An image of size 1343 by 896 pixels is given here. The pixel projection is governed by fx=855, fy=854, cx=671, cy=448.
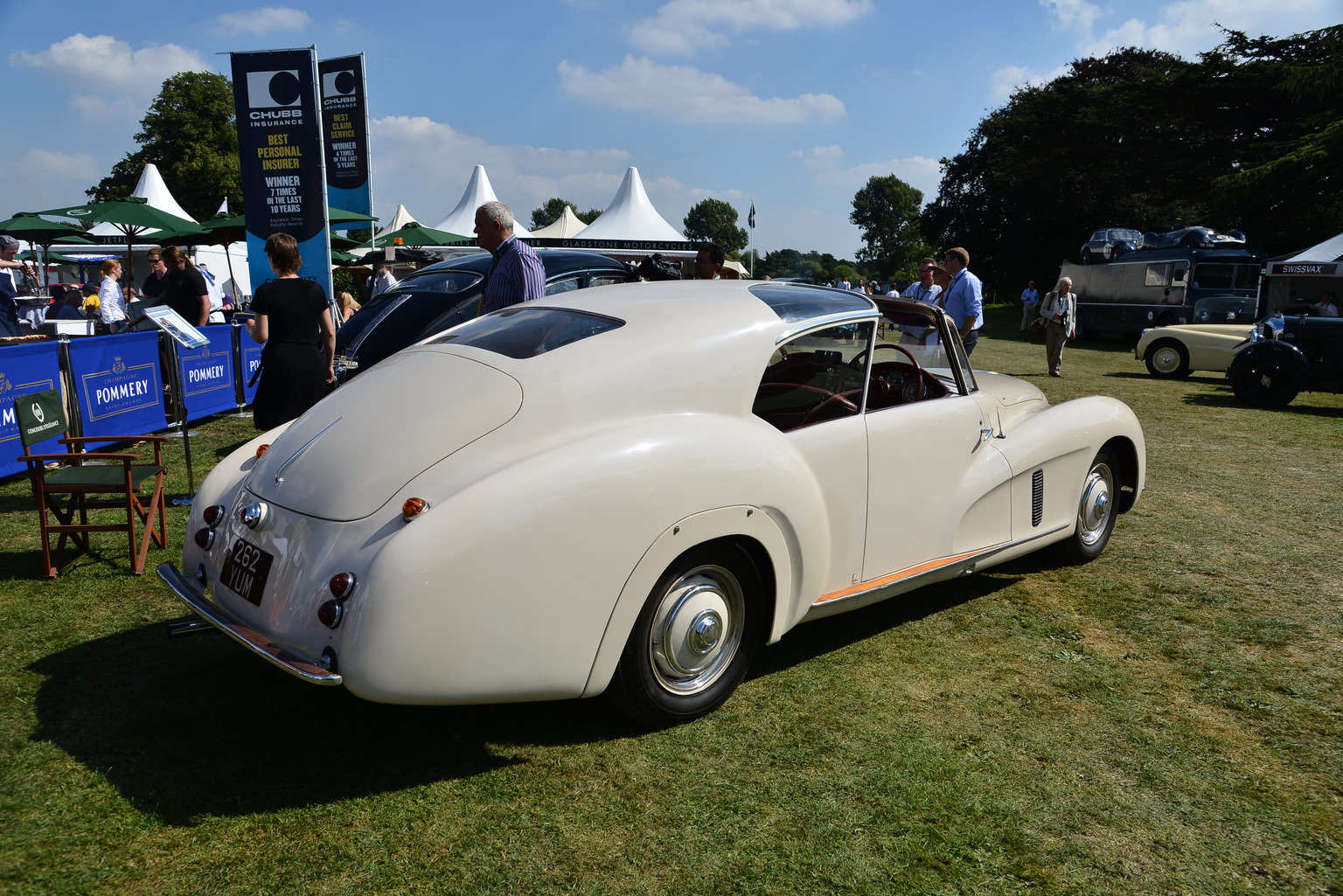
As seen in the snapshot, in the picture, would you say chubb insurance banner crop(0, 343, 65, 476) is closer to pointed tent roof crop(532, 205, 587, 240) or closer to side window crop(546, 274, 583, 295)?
side window crop(546, 274, 583, 295)

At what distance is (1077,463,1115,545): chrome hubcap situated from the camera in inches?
198

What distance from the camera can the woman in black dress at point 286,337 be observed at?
5.46 m

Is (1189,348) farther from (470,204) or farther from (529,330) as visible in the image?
(470,204)

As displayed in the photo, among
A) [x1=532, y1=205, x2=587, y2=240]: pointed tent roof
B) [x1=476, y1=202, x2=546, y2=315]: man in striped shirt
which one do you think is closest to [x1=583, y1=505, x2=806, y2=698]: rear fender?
[x1=476, y1=202, x2=546, y2=315]: man in striped shirt

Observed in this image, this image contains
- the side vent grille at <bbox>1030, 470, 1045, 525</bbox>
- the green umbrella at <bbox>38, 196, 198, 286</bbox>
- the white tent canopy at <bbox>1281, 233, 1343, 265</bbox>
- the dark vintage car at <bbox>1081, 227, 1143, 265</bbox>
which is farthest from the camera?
the dark vintage car at <bbox>1081, 227, 1143, 265</bbox>

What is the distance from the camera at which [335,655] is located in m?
2.52

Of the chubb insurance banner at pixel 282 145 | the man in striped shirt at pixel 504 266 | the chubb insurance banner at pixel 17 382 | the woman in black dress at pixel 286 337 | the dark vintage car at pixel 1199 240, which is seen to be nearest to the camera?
the woman in black dress at pixel 286 337

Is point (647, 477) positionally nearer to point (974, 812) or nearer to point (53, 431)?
point (974, 812)

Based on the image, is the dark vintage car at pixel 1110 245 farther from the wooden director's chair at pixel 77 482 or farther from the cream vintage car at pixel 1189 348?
the wooden director's chair at pixel 77 482

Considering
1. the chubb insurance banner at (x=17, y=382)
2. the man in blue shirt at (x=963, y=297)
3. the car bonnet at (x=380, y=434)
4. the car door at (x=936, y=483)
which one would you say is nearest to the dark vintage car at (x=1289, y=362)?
the man in blue shirt at (x=963, y=297)

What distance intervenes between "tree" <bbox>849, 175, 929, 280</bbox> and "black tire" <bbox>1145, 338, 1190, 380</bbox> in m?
119

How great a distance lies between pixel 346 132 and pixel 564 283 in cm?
875

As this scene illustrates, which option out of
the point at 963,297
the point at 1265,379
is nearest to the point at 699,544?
the point at 963,297

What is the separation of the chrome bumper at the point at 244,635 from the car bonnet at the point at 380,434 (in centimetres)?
42
